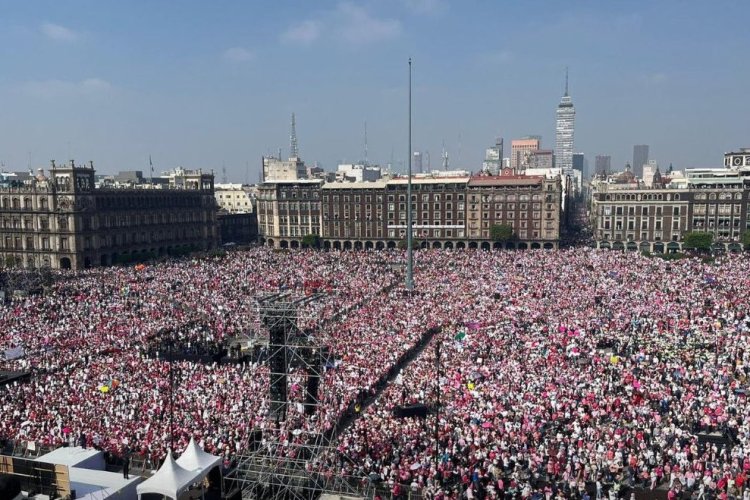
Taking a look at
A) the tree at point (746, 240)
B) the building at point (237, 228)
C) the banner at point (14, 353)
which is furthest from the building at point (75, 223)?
the tree at point (746, 240)

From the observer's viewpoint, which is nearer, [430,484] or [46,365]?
[430,484]

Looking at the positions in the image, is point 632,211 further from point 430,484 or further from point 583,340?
point 430,484

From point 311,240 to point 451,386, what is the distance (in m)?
82.8

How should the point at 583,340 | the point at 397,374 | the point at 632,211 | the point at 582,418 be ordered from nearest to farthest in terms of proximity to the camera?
the point at 582,418, the point at 397,374, the point at 583,340, the point at 632,211

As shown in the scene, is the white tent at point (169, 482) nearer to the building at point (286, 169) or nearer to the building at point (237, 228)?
the building at point (237, 228)

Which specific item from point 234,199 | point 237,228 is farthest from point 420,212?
point 234,199

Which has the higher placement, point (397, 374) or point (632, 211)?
point (632, 211)

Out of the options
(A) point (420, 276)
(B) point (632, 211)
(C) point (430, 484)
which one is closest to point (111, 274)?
(A) point (420, 276)

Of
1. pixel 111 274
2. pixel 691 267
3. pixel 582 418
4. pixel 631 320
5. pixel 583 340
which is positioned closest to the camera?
pixel 582 418

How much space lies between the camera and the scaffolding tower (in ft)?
72.5

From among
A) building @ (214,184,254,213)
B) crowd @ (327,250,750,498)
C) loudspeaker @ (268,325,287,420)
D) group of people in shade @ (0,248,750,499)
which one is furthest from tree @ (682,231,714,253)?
building @ (214,184,254,213)

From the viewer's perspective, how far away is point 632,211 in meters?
100

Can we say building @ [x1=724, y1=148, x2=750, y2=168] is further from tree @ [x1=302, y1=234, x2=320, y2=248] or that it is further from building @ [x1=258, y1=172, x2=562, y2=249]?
tree @ [x1=302, y1=234, x2=320, y2=248]

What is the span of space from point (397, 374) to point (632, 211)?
7822 centimetres
